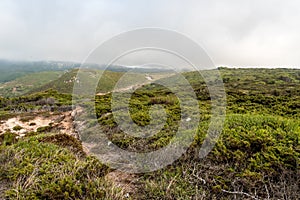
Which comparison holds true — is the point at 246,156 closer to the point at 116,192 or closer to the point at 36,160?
the point at 116,192

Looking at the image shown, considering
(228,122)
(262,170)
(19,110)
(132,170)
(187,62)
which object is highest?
(187,62)

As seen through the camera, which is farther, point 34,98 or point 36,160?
point 34,98

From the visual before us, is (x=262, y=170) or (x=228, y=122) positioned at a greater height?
(x=228, y=122)

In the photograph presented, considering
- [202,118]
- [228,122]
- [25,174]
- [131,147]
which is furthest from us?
[202,118]

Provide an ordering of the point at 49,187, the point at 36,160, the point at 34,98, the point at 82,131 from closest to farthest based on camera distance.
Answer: the point at 49,187
the point at 36,160
the point at 82,131
the point at 34,98

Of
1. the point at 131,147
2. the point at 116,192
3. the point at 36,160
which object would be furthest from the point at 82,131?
the point at 116,192

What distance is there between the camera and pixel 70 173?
4535mm

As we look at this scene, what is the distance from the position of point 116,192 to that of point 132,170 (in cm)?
131

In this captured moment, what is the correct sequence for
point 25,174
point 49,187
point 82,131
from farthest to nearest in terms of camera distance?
point 82,131
point 25,174
point 49,187

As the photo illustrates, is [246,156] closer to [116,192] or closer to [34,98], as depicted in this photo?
[116,192]

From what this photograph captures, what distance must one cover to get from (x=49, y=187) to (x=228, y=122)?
5.57 meters

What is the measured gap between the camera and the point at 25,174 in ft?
14.6

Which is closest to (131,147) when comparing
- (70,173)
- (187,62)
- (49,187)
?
(70,173)

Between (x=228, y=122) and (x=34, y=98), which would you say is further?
(x=34, y=98)
